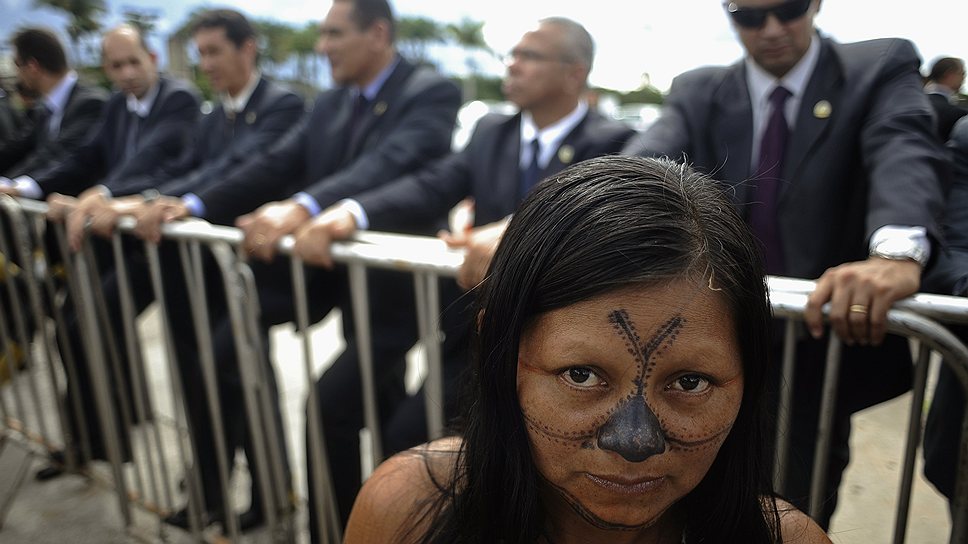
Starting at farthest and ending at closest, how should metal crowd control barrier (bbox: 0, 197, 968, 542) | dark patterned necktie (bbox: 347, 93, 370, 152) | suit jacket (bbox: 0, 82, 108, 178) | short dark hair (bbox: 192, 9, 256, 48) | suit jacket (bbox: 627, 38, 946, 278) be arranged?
1. suit jacket (bbox: 0, 82, 108, 178)
2. short dark hair (bbox: 192, 9, 256, 48)
3. dark patterned necktie (bbox: 347, 93, 370, 152)
4. suit jacket (bbox: 627, 38, 946, 278)
5. metal crowd control barrier (bbox: 0, 197, 968, 542)

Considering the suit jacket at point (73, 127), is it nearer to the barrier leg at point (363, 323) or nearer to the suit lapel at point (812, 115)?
the barrier leg at point (363, 323)

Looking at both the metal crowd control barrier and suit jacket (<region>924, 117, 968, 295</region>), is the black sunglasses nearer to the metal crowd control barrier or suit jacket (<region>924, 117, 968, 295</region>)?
suit jacket (<region>924, 117, 968, 295</region>)

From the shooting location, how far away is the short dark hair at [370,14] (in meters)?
3.24

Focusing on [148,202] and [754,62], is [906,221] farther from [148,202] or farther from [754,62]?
[148,202]

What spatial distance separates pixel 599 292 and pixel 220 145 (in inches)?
135

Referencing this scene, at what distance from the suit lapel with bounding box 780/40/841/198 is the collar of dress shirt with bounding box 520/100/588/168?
36.6 inches

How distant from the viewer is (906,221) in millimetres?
1608

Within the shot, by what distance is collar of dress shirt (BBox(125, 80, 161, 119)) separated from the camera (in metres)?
4.20

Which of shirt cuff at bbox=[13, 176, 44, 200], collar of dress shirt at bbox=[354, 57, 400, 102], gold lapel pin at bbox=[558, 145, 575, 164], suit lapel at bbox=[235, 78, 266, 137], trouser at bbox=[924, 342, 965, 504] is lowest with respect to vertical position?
trouser at bbox=[924, 342, 965, 504]

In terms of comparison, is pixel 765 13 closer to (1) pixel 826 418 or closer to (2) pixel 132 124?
(1) pixel 826 418

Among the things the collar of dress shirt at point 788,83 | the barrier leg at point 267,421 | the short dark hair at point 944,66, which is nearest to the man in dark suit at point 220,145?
the barrier leg at point 267,421

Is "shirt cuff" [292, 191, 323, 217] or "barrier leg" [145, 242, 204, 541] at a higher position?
"shirt cuff" [292, 191, 323, 217]

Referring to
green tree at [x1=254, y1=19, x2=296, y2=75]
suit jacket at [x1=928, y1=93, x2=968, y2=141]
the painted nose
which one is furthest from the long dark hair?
green tree at [x1=254, y1=19, x2=296, y2=75]

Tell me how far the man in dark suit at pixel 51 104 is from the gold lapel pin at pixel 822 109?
443 cm
